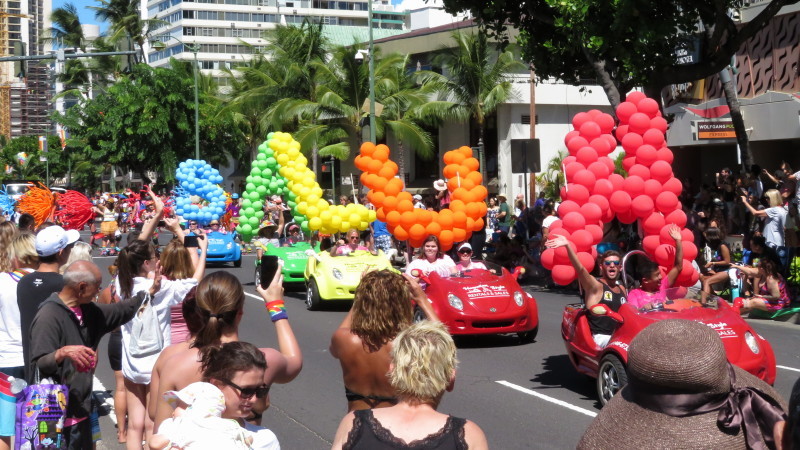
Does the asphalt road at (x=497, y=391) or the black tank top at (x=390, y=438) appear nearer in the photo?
the black tank top at (x=390, y=438)

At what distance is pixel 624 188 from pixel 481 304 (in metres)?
2.68

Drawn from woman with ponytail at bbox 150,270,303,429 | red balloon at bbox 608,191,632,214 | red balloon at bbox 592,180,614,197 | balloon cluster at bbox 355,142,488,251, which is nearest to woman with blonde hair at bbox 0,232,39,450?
woman with ponytail at bbox 150,270,303,429

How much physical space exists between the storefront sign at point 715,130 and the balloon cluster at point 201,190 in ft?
38.4

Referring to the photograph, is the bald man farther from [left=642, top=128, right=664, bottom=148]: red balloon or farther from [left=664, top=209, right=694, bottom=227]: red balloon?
[left=642, top=128, right=664, bottom=148]: red balloon

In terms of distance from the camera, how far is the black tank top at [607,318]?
30.9 feet

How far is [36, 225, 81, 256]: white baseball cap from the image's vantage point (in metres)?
6.12

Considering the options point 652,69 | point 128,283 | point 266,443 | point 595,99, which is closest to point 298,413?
point 128,283

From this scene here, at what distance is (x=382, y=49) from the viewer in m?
49.8

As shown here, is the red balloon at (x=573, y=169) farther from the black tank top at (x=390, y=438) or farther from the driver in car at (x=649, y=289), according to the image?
the black tank top at (x=390, y=438)

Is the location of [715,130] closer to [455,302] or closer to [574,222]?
[455,302]

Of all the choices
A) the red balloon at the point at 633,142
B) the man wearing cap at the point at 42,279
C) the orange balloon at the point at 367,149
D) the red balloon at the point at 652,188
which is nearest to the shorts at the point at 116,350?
the man wearing cap at the point at 42,279

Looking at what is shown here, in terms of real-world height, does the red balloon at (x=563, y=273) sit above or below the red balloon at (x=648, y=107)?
below

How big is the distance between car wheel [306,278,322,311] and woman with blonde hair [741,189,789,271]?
24.3 ft

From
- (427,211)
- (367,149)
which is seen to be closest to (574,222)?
(427,211)
